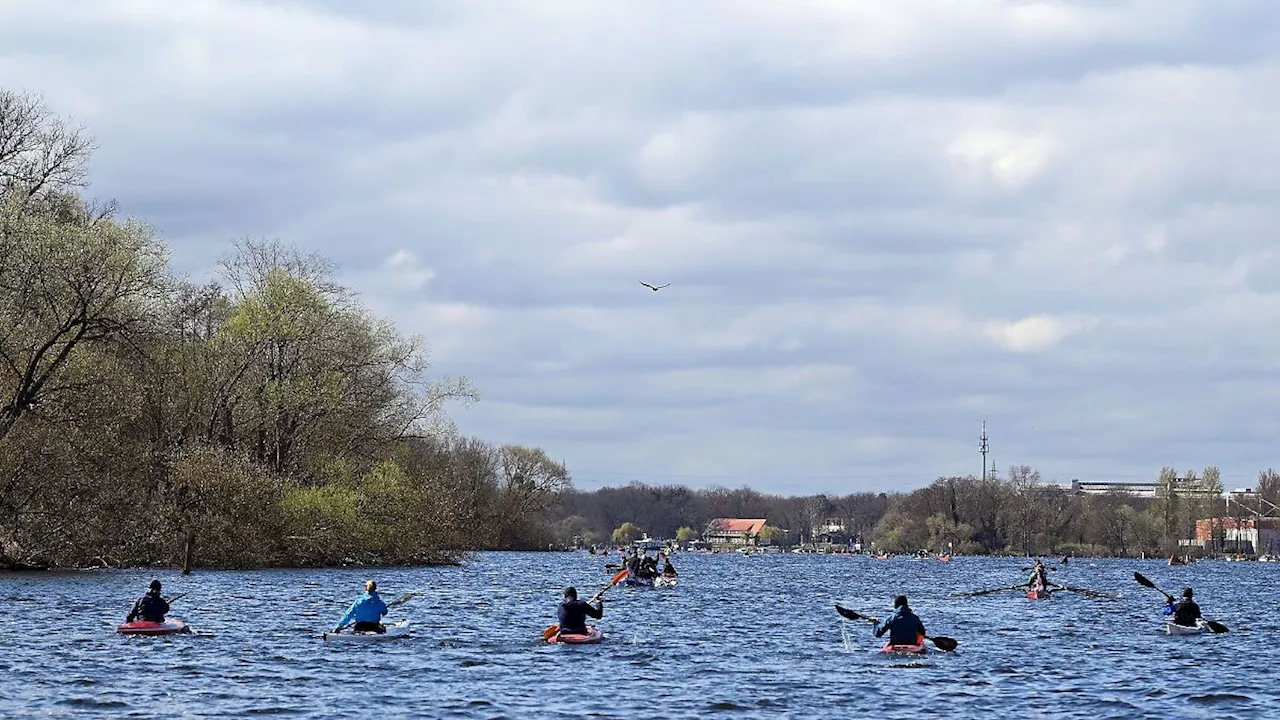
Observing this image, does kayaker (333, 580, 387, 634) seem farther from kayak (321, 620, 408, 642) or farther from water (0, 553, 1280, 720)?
water (0, 553, 1280, 720)

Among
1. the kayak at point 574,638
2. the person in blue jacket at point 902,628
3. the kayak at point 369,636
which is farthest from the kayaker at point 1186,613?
the kayak at point 369,636

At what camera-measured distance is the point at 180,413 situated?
73812mm

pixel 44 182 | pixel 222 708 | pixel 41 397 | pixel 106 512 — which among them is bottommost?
pixel 222 708

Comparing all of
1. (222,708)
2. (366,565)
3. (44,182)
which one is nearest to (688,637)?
(222,708)

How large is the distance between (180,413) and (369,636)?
37.1 meters

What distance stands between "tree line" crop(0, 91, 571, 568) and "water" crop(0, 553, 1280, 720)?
15.2ft

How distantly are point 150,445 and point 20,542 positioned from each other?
28.4 feet

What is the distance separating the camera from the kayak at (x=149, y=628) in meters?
39.1

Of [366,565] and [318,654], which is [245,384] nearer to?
[366,565]

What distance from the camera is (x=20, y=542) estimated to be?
61.6 meters

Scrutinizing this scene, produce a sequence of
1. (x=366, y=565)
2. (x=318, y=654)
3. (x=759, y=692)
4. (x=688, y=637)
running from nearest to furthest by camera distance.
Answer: (x=759, y=692)
(x=318, y=654)
(x=688, y=637)
(x=366, y=565)

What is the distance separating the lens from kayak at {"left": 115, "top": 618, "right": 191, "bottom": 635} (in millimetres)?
39125

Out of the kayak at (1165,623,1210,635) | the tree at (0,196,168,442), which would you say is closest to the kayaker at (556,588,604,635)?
the kayak at (1165,623,1210,635)

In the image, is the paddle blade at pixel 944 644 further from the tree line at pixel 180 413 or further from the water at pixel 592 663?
the tree line at pixel 180 413
